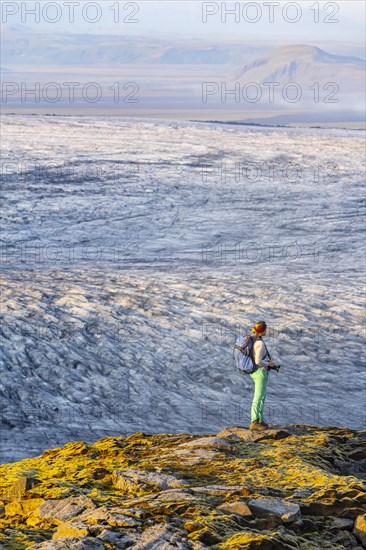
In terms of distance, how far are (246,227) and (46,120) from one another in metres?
30.4

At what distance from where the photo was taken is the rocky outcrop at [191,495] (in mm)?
7465

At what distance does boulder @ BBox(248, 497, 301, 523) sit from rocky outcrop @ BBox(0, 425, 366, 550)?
1 centimetres

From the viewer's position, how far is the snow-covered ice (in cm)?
1689

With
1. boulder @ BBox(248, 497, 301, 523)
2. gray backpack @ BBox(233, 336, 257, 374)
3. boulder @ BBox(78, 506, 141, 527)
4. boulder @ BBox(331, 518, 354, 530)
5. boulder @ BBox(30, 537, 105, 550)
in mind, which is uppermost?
gray backpack @ BBox(233, 336, 257, 374)

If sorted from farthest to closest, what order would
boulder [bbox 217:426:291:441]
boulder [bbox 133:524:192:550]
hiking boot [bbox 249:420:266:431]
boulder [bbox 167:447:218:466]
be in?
1. hiking boot [bbox 249:420:266:431]
2. boulder [bbox 217:426:291:441]
3. boulder [bbox 167:447:218:466]
4. boulder [bbox 133:524:192:550]

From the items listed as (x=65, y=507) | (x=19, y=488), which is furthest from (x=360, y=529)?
(x=19, y=488)

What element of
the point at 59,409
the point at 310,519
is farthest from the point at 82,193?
the point at 310,519

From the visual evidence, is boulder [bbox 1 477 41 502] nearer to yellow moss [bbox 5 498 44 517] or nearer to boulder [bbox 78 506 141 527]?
yellow moss [bbox 5 498 44 517]

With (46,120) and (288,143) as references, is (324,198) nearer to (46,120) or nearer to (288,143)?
(288,143)

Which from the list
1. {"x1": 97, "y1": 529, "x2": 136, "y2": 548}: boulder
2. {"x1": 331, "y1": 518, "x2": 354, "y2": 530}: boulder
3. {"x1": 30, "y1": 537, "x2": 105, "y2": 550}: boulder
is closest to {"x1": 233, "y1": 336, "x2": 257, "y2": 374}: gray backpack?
{"x1": 331, "y1": 518, "x2": 354, "y2": 530}: boulder

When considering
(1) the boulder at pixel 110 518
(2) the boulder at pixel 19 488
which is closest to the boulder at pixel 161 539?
(1) the boulder at pixel 110 518

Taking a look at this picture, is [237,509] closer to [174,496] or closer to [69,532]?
[174,496]

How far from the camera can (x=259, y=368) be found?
11617 mm

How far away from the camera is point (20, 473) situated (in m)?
9.81
